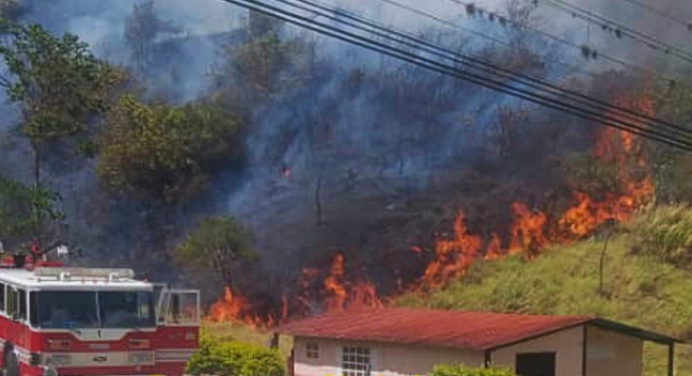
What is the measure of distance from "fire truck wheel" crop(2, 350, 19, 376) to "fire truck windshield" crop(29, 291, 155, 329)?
1597 mm

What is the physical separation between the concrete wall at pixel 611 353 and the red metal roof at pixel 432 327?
890mm

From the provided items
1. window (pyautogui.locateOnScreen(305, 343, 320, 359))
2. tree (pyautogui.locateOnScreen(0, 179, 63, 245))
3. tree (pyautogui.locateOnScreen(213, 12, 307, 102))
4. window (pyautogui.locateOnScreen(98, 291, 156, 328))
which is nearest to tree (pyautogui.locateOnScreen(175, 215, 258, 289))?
tree (pyautogui.locateOnScreen(213, 12, 307, 102))

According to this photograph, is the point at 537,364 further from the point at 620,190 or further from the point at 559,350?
the point at 620,190

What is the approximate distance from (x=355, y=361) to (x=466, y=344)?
418 cm

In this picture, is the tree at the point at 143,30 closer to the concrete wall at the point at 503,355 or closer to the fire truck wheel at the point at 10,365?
the concrete wall at the point at 503,355

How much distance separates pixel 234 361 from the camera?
109 ft

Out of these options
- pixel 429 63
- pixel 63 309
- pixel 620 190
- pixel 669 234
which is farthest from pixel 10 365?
pixel 620 190

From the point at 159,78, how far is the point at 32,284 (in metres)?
39.2

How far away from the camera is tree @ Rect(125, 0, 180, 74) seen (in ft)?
202

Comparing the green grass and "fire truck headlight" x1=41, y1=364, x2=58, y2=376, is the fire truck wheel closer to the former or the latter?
"fire truck headlight" x1=41, y1=364, x2=58, y2=376

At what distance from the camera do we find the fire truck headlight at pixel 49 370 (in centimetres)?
2131

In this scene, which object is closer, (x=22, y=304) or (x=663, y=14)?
(x=22, y=304)

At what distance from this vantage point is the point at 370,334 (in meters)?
29.0

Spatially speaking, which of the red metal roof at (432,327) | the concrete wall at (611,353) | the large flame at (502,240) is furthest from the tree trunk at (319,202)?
the concrete wall at (611,353)
